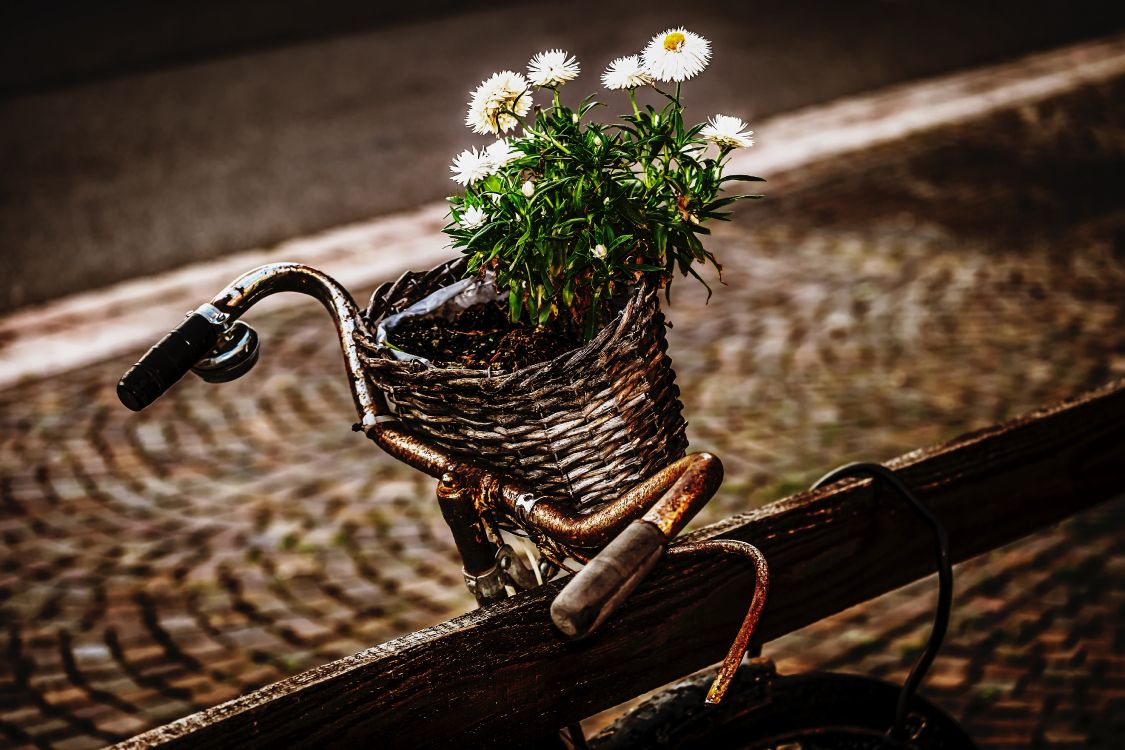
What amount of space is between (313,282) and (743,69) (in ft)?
28.2

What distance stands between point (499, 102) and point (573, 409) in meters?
0.45

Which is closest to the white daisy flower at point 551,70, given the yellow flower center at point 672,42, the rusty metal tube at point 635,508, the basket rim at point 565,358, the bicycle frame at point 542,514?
the yellow flower center at point 672,42

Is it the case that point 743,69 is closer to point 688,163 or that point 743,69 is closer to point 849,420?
point 849,420

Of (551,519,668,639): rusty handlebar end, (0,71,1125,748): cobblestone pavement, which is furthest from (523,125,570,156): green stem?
(0,71,1125,748): cobblestone pavement

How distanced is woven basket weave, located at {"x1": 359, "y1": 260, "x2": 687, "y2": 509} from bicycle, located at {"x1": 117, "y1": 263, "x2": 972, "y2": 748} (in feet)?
0.17

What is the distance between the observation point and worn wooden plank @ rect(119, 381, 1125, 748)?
51.9 inches

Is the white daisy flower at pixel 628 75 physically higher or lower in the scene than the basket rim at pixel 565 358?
higher

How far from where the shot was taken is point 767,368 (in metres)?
4.88

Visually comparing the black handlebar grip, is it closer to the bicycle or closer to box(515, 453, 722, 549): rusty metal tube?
the bicycle

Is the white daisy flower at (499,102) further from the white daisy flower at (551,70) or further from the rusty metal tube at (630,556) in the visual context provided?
the rusty metal tube at (630,556)

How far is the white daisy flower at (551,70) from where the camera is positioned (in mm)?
1422

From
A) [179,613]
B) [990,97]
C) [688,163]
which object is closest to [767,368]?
[179,613]

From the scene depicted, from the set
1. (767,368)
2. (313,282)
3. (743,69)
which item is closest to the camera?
(313,282)

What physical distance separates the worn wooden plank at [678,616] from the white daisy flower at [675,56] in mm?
666
